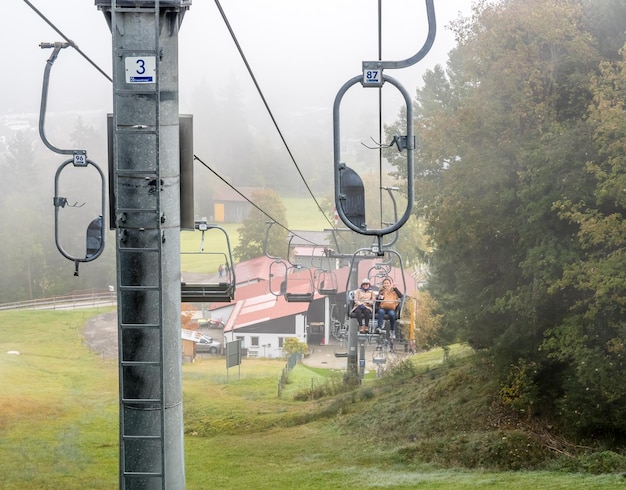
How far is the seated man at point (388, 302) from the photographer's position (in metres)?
15.7

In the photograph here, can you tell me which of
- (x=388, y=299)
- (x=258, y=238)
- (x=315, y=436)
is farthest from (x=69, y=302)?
(x=388, y=299)

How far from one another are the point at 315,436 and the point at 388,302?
7672 millimetres

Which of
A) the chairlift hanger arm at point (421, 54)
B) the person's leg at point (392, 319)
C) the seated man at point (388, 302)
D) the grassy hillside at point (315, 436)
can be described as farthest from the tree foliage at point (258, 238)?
the chairlift hanger arm at point (421, 54)

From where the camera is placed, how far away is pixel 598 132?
58.1ft

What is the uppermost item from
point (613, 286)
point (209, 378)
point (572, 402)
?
point (613, 286)

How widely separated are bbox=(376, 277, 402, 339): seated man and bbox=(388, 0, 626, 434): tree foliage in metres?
3.74

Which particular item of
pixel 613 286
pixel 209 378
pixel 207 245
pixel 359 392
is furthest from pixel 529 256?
pixel 207 245

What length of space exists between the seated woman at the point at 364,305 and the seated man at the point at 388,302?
0.84 feet

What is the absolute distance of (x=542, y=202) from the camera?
18672 mm

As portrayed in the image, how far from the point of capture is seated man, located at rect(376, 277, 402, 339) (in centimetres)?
1571

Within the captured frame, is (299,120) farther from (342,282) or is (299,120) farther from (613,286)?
(613,286)

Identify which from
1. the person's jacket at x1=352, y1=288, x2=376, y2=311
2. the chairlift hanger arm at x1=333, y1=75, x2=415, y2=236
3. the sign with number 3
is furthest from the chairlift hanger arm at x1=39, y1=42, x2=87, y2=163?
the person's jacket at x1=352, y1=288, x2=376, y2=311

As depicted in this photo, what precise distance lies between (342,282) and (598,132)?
976 inches

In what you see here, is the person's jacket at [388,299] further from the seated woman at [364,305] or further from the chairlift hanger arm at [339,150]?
A: the chairlift hanger arm at [339,150]
